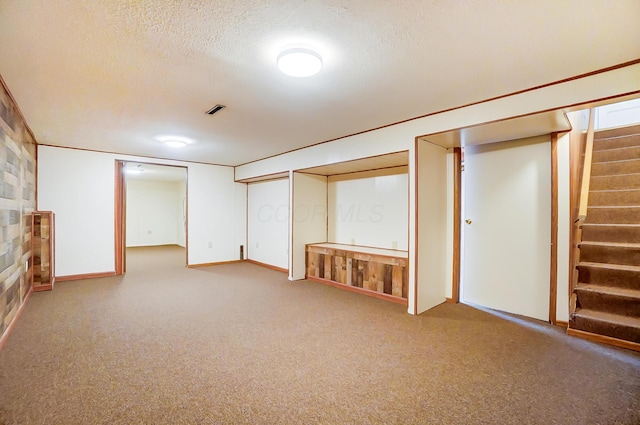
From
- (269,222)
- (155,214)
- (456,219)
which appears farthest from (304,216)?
(155,214)

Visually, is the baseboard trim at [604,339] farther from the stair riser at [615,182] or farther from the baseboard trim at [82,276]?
the baseboard trim at [82,276]

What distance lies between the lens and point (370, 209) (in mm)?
4781

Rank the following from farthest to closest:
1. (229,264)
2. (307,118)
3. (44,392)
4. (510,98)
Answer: (229,264) < (307,118) < (510,98) < (44,392)

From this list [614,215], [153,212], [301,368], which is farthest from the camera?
[153,212]

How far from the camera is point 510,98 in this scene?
2.62 metres

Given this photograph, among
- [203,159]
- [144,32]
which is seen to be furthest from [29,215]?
[144,32]

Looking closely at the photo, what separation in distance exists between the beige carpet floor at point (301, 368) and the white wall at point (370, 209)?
4.09ft

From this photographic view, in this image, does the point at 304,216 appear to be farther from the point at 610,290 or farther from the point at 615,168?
the point at 615,168

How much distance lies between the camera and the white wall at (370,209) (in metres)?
4.37

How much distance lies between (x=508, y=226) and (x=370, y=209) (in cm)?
196

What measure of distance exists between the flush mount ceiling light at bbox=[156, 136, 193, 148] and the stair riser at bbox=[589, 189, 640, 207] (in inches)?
212

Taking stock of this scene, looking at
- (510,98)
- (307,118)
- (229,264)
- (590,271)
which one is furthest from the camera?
(229,264)

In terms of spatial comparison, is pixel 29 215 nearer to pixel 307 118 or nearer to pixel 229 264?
pixel 229 264

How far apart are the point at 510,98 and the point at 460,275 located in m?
2.24
